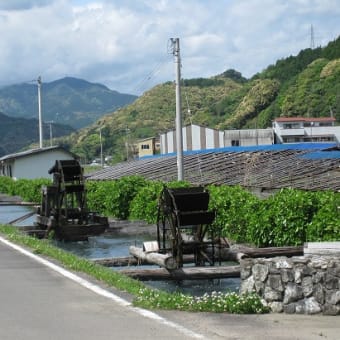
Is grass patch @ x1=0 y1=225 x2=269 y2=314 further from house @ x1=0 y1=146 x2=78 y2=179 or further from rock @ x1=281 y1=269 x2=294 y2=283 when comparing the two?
house @ x1=0 y1=146 x2=78 y2=179

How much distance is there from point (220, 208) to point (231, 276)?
8.05 metres

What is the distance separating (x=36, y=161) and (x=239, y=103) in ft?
209

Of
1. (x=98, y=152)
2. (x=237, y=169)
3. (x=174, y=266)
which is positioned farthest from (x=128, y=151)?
(x=174, y=266)

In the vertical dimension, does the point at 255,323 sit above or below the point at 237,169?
below

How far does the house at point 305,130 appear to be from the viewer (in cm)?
9150

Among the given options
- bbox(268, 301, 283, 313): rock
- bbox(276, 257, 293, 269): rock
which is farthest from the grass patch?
bbox(276, 257, 293, 269): rock

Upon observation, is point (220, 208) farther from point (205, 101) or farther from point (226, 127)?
point (205, 101)

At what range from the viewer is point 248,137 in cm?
8888

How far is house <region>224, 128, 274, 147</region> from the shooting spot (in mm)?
87625

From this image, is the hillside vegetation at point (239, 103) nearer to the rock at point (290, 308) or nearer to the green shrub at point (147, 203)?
the green shrub at point (147, 203)

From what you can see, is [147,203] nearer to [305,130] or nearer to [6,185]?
[6,185]

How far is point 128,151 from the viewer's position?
343 feet

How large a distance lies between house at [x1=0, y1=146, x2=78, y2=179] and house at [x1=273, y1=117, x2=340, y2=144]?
3852cm

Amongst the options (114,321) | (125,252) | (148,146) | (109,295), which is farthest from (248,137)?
(114,321)
